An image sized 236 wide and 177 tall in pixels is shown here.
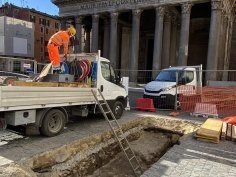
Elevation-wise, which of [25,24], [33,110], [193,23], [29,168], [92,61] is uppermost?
[25,24]

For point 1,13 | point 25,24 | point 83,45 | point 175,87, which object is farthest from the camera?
point 1,13

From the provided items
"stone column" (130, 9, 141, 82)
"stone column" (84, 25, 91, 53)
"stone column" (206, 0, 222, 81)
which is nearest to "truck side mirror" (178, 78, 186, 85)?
"stone column" (206, 0, 222, 81)

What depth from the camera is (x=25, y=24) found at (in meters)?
49.4

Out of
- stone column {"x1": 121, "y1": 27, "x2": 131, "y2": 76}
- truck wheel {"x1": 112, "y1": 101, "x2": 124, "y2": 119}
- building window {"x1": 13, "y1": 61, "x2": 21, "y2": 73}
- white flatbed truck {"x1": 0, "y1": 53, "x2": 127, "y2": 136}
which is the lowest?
truck wheel {"x1": 112, "y1": 101, "x2": 124, "y2": 119}

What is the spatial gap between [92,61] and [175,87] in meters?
5.44

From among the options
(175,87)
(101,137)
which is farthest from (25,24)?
(101,137)

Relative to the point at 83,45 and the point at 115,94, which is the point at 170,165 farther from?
the point at 83,45

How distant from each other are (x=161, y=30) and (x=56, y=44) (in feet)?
44.1

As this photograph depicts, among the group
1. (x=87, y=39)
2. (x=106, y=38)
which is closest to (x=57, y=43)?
(x=106, y=38)

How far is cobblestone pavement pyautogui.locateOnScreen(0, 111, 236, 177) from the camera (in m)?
5.52

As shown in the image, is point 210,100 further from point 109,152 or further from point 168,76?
point 109,152

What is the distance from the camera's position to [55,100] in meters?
7.58

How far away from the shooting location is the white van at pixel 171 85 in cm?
1330

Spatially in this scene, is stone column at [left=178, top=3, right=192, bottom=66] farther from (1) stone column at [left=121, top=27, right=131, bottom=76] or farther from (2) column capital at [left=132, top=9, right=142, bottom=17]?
(1) stone column at [left=121, top=27, right=131, bottom=76]
